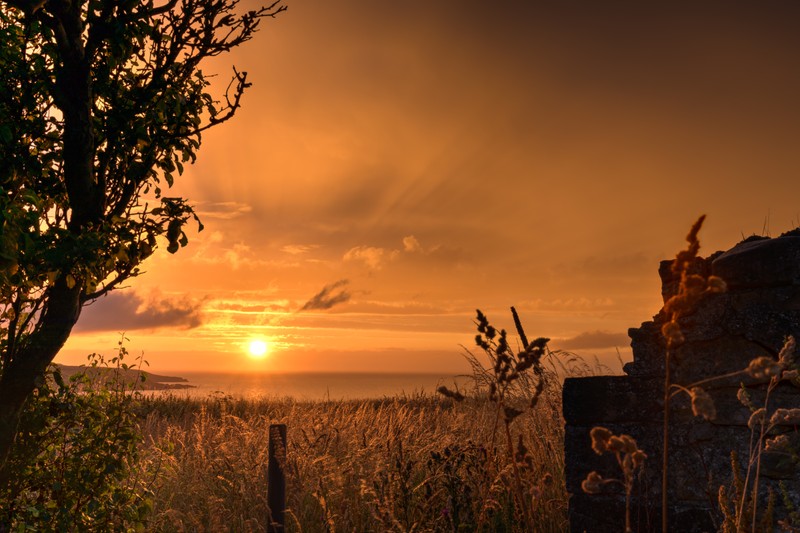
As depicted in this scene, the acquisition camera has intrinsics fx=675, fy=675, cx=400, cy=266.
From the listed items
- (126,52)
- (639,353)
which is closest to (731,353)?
(639,353)

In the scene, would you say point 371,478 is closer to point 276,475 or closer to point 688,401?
point 276,475

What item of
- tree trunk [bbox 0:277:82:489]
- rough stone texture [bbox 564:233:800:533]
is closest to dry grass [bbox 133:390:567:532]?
rough stone texture [bbox 564:233:800:533]

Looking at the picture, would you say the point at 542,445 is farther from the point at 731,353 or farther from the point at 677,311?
the point at 677,311

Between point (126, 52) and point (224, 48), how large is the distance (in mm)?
758

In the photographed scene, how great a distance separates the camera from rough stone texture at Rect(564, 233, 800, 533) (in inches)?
167

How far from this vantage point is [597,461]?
4621 mm

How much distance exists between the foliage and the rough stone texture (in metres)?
3.29

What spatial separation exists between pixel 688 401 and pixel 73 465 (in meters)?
4.36

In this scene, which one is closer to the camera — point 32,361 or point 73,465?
point 32,361

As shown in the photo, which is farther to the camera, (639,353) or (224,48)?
(224,48)

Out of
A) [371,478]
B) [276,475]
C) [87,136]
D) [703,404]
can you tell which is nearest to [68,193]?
[87,136]

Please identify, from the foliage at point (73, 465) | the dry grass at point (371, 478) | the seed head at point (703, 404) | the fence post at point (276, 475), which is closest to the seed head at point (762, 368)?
the seed head at point (703, 404)

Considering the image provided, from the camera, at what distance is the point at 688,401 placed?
4.41 meters

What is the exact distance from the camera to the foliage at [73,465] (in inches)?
191
